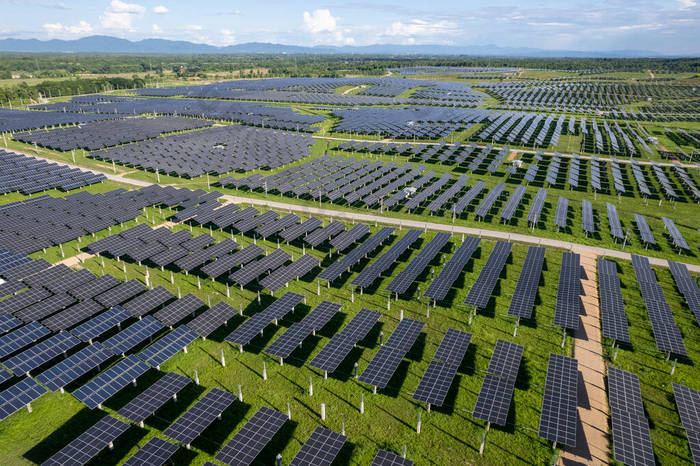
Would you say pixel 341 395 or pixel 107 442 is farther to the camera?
pixel 341 395

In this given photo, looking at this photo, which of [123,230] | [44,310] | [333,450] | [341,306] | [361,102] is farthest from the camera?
[361,102]

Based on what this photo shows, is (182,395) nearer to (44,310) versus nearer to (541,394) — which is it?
(44,310)

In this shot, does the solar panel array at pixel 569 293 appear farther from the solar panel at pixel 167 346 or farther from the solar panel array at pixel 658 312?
the solar panel at pixel 167 346

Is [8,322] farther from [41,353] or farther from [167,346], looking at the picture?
[167,346]

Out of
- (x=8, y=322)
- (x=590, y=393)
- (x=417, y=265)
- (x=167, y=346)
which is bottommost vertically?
(x=590, y=393)

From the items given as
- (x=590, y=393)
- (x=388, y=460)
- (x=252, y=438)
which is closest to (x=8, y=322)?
(x=252, y=438)

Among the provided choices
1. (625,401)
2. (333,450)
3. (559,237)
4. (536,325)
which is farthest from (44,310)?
(559,237)

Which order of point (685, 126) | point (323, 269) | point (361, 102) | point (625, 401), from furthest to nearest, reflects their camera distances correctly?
1. point (361, 102)
2. point (685, 126)
3. point (323, 269)
4. point (625, 401)
